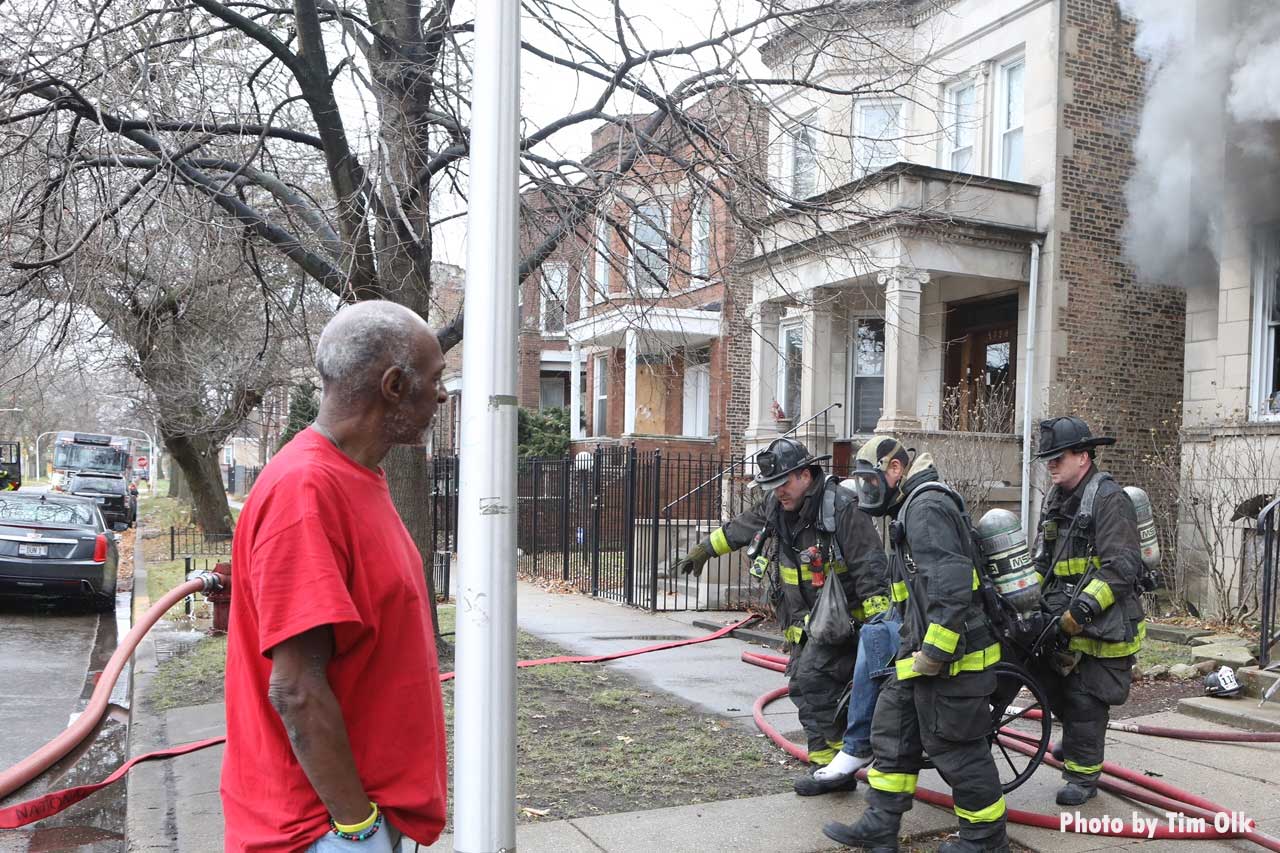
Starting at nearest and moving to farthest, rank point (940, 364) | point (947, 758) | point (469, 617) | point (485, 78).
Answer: point (469, 617) → point (485, 78) → point (947, 758) → point (940, 364)

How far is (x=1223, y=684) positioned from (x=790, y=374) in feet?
38.2

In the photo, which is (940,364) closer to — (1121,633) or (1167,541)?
(1167,541)

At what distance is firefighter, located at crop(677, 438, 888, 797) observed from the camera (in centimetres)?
533

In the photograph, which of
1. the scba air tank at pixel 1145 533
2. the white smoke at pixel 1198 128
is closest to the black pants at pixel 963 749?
the scba air tank at pixel 1145 533

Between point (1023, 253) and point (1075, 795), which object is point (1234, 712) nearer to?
point (1075, 795)

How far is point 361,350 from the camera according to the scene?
7.35ft

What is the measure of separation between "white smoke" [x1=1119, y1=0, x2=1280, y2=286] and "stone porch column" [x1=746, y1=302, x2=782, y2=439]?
513 centimetres

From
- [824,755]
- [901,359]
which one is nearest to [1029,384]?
[901,359]

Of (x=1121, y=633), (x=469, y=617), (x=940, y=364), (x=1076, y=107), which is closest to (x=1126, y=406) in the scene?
(x=940, y=364)

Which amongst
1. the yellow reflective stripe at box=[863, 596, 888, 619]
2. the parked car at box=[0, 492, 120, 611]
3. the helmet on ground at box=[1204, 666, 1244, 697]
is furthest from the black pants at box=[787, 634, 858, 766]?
the parked car at box=[0, 492, 120, 611]

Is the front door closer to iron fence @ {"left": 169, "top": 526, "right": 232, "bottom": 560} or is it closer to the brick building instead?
the brick building

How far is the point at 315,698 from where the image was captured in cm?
198

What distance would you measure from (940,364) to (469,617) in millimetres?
14371

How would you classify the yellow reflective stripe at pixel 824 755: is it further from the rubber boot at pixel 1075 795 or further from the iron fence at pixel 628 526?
the iron fence at pixel 628 526
